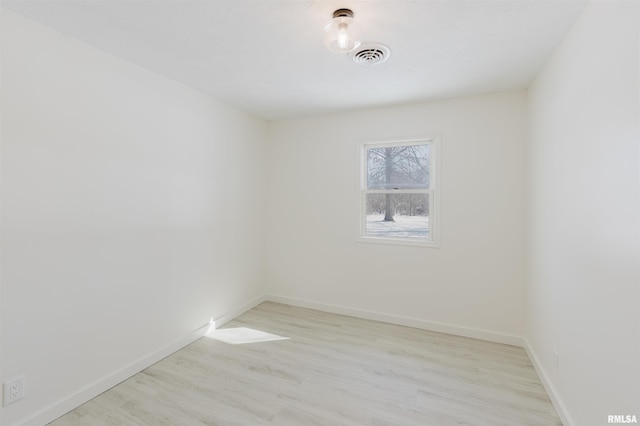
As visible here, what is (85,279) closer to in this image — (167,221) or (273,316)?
(167,221)

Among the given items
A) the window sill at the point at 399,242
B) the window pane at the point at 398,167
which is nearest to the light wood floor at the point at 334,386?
the window sill at the point at 399,242

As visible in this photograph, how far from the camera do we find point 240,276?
3652 millimetres

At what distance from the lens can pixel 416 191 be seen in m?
3.34

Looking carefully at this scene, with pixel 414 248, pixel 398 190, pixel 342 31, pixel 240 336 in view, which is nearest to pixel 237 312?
pixel 240 336

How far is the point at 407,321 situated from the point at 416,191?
1448 millimetres

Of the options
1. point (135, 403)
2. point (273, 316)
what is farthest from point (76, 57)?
point (273, 316)

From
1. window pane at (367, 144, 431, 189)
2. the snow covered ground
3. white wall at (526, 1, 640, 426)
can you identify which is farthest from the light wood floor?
window pane at (367, 144, 431, 189)

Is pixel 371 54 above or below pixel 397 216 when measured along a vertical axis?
above

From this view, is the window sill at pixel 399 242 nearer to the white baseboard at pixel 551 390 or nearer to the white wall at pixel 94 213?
the white baseboard at pixel 551 390

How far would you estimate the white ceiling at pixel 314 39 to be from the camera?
1.66 m

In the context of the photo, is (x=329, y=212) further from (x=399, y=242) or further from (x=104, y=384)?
(x=104, y=384)

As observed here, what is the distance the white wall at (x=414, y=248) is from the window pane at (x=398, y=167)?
0.59 ft

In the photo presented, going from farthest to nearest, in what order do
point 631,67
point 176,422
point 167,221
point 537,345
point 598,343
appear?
1. point 167,221
2. point 537,345
3. point 176,422
4. point 598,343
5. point 631,67

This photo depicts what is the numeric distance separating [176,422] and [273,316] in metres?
1.74
